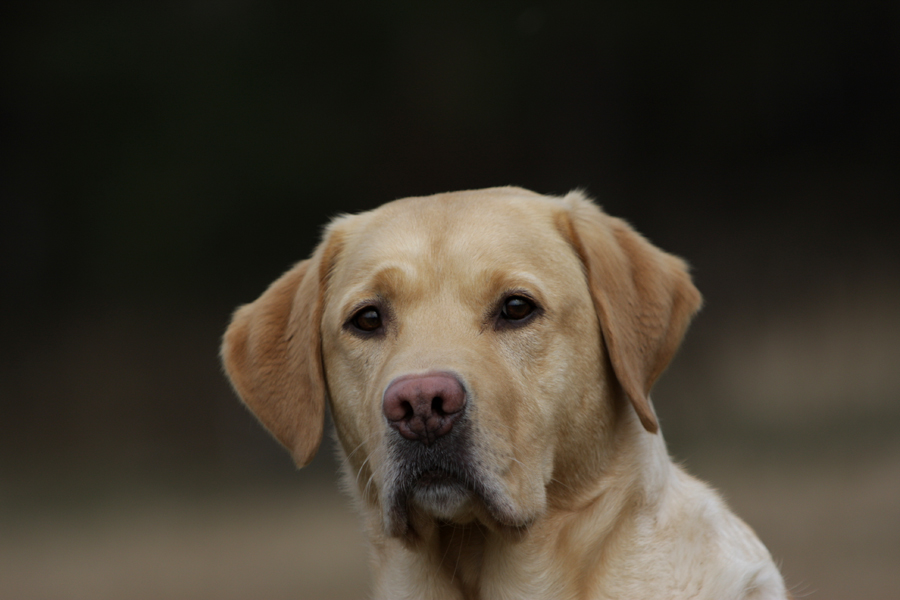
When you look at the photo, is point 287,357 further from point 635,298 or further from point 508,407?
point 635,298

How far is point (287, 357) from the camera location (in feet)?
11.0

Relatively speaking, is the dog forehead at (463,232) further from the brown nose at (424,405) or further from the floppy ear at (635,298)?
the brown nose at (424,405)

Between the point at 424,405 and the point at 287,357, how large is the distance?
39.8 inches

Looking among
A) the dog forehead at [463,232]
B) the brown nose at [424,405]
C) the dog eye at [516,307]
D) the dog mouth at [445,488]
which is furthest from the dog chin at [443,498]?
the dog forehead at [463,232]

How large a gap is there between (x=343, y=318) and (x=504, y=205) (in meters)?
0.70

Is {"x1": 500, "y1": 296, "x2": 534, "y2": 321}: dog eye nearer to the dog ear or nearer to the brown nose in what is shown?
the brown nose

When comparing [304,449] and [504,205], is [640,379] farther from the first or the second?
[304,449]

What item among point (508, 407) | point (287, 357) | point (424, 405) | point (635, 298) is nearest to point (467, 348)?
point (508, 407)

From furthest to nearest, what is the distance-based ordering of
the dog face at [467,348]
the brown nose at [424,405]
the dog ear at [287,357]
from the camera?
1. the dog ear at [287,357]
2. the dog face at [467,348]
3. the brown nose at [424,405]

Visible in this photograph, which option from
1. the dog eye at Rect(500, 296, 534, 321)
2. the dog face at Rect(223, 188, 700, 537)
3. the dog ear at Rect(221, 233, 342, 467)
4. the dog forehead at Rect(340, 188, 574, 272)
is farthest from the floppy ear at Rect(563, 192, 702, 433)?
the dog ear at Rect(221, 233, 342, 467)

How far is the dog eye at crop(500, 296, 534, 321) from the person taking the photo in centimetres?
296

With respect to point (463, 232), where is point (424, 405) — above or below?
below

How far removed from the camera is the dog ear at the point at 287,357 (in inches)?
127

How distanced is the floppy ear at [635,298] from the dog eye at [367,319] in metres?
0.74
